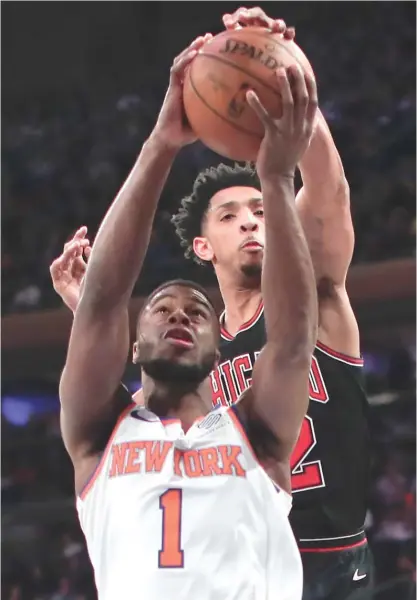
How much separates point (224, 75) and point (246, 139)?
0.16m

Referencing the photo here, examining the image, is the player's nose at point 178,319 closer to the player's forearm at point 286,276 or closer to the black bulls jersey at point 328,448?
the player's forearm at point 286,276

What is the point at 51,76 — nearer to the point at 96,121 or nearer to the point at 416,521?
the point at 96,121

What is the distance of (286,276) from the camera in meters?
2.22

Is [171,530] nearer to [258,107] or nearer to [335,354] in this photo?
[258,107]

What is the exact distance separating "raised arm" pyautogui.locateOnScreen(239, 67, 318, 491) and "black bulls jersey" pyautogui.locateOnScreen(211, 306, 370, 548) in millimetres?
761

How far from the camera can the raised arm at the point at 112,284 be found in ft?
7.48

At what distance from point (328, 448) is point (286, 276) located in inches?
40.5

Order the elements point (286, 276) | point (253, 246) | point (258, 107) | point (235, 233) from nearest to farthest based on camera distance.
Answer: point (258, 107) → point (286, 276) → point (253, 246) → point (235, 233)

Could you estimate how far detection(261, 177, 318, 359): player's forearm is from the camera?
2205 millimetres

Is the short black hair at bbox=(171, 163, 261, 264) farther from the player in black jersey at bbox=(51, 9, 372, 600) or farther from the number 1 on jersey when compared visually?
the number 1 on jersey

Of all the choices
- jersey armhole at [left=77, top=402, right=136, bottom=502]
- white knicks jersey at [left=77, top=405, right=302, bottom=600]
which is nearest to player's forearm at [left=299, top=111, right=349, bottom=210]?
white knicks jersey at [left=77, top=405, right=302, bottom=600]

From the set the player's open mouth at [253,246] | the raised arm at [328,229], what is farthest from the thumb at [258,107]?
the player's open mouth at [253,246]

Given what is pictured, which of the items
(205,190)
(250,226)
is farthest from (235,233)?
(205,190)

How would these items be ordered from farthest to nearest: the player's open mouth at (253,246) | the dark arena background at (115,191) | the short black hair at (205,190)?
the dark arena background at (115,191)
the short black hair at (205,190)
the player's open mouth at (253,246)
